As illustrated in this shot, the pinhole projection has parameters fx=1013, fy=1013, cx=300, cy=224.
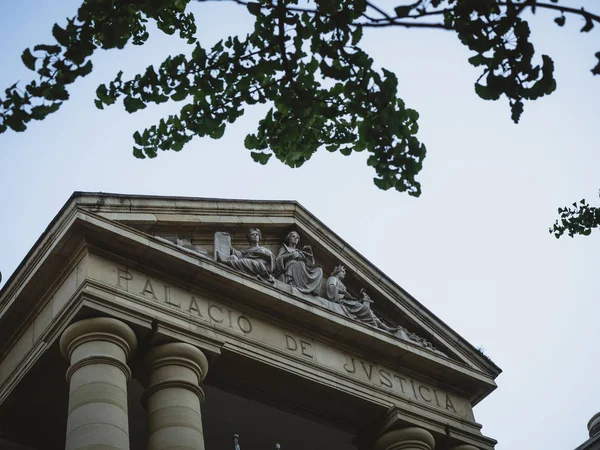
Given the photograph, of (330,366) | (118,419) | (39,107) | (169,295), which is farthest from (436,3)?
(330,366)

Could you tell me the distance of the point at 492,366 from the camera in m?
26.9

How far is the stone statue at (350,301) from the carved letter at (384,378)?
1148 millimetres

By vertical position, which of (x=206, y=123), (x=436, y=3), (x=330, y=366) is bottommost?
(x=436, y=3)

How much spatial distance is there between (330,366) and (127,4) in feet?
42.1

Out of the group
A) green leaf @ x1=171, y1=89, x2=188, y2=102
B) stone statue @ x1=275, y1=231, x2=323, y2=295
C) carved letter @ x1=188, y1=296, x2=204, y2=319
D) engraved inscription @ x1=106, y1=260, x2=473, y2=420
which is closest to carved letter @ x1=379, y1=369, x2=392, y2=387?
engraved inscription @ x1=106, y1=260, x2=473, y2=420

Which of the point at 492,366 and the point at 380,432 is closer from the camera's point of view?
the point at 380,432

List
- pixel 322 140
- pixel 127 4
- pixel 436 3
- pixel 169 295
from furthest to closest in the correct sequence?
1. pixel 169 295
2. pixel 322 140
3. pixel 127 4
4. pixel 436 3

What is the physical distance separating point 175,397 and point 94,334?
1.93 metres

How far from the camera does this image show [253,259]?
913 inches

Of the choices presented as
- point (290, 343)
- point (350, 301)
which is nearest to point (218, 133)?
point (290, 343)

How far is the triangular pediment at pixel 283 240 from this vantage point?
71.4 feet

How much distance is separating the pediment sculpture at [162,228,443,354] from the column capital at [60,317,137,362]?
328 centimetres

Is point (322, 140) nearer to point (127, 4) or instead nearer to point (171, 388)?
point (127, 4)

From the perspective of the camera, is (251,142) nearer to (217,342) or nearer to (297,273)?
(217,342)
